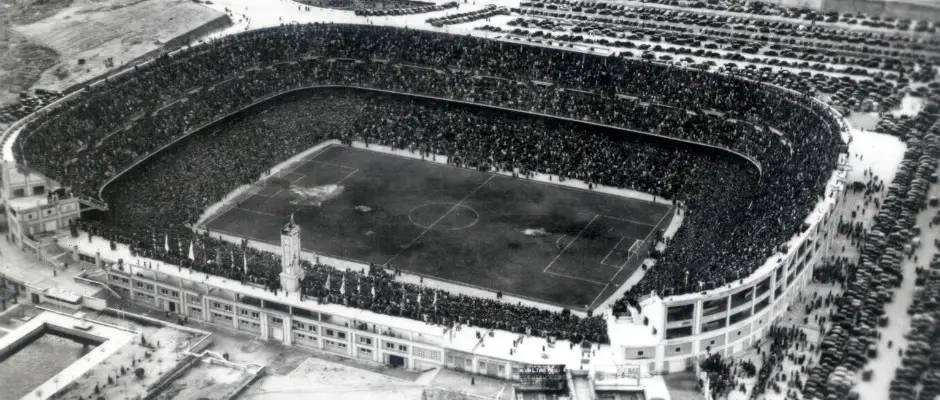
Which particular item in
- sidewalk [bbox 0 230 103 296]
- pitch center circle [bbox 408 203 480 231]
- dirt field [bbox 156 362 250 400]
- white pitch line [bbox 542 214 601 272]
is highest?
sidewalk [bbox 0 230 103 296]

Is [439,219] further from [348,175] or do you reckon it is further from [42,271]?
→ [42,271]

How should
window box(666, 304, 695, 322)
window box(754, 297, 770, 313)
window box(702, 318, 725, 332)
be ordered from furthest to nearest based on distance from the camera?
window box(754, 297, 770, 313), window box(702, 318, 725, 332), window box(666, 304, 695, 322)

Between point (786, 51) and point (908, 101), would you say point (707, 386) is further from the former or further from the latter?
point (786, 51)

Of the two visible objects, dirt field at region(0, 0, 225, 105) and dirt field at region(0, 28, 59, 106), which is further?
dirt field at region(0, 0, 225, 105)

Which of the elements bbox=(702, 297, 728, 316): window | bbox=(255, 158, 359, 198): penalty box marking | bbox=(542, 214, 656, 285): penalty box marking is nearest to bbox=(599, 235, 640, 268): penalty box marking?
bbox=(542, 214, 656, 285): penalty box marking

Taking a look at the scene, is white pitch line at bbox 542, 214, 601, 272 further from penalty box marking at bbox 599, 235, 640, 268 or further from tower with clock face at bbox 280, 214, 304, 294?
tower with clock face at bbox 280, 214, 304, 294

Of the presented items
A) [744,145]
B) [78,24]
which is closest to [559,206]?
[744,145]

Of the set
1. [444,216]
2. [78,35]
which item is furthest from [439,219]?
[78,35]
